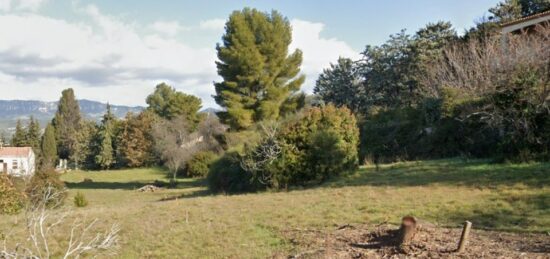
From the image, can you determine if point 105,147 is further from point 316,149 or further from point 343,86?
point 316,149

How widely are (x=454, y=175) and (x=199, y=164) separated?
27.2m

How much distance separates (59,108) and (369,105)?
160 feet

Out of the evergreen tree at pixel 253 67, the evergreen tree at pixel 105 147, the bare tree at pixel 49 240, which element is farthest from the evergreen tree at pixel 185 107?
the bare tree at pixel 49 240

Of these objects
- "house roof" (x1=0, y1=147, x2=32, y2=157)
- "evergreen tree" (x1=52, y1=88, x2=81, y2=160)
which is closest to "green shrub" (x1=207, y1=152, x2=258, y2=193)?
"house roof" (x1=0, y1=147, x2=32, y2=157)

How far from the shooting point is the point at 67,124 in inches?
2554

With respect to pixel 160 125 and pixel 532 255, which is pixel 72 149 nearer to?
pixel 160 125

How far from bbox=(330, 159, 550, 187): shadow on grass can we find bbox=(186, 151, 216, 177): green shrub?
22489mm

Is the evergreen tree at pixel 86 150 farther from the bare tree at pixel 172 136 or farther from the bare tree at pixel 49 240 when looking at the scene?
the bare tree at pixel 49 240

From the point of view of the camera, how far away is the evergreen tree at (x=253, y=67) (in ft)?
91.0

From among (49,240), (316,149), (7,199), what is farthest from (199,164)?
(49,240)

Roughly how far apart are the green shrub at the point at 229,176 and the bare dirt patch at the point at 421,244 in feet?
34.6

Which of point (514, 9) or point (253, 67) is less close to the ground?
point (514, 9)

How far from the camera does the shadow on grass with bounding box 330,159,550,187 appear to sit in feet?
36.6

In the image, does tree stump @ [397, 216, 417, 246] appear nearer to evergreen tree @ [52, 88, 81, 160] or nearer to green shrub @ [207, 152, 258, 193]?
green shrub @ [207, 152, 258, 193]
